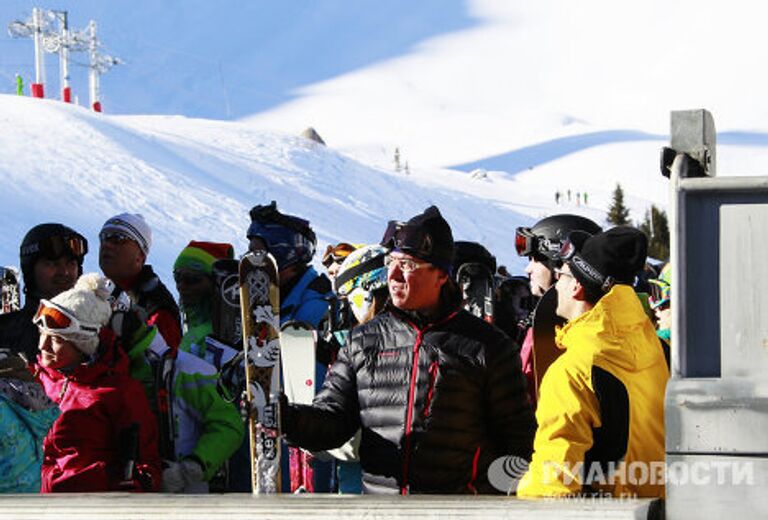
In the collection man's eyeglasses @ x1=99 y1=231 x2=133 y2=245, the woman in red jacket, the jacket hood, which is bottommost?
the woman in red jacket

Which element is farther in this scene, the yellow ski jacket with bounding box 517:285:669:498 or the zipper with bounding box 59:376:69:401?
the zipper with bounding box 59:376:69:401

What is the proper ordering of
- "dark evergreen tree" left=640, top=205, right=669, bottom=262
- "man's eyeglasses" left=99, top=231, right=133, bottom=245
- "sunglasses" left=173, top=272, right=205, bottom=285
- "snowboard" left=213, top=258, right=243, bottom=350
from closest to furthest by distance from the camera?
1. "snowboard" left=213, top=258, right=243, bottom=350
2. "sunglasses" left=173, top=272, right=205, bottom=285
3. "man's eyeglasses" left=99, top=231, right=133, bottom=245
4. "dark evergreen tree" left=640, top=205, right=669, bottom=262

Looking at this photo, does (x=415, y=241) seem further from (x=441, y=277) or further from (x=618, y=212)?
(x=618, y=212)

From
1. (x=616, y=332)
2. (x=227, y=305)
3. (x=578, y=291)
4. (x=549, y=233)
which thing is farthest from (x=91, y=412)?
(x=549, y=233)

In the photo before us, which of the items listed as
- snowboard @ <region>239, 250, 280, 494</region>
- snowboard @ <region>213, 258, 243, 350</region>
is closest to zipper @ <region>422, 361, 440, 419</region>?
snowboard @ <region>239, 250, 280, 494</region>

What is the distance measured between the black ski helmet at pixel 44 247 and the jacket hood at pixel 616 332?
3396 mm

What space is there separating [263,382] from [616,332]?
4.04ft

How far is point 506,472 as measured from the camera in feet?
14.6

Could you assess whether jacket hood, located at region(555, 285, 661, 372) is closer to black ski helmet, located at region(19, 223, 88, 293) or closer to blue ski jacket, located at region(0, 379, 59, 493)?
blue ski jacket, located at region(0, 379, 59, 493)

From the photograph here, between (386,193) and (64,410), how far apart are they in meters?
41.2

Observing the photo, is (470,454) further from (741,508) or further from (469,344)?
(741,508)

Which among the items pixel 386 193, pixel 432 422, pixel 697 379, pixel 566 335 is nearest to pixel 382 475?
pixel 432 422

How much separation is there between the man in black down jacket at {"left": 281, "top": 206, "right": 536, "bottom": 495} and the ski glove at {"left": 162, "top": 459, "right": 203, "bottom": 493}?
0.71 m

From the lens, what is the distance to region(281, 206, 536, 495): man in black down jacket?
437cm
